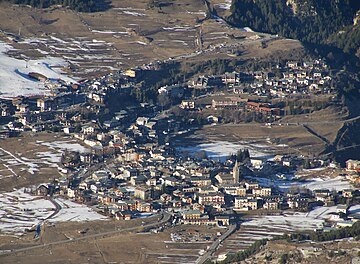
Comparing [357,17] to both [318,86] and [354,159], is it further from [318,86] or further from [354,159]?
[354,159]

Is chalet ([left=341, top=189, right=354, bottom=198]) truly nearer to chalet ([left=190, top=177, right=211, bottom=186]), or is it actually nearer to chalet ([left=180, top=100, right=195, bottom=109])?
chalet ([left=190, top=177, right=211, bottom=186])

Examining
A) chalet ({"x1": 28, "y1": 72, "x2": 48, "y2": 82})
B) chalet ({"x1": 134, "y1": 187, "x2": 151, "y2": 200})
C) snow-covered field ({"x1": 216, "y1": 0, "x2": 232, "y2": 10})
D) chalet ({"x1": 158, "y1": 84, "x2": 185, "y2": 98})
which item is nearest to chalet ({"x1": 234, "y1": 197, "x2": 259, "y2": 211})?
chalet ({"x1": 134, "y1": 187, "x2": 151, "y2": 200})

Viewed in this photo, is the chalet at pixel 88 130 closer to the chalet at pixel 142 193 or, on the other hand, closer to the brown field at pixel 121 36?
the chalet at pixel 142 193

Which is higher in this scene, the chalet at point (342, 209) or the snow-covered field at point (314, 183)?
the chalet at point (342, 209)

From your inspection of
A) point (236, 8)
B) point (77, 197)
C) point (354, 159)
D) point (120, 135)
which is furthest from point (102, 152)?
point (236, 8)

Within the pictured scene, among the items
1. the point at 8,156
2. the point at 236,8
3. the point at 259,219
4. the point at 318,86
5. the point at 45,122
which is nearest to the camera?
the point at 259,219

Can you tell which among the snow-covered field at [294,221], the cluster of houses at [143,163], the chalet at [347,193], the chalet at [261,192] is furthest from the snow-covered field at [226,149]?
the snow-covered field at [294,221]
